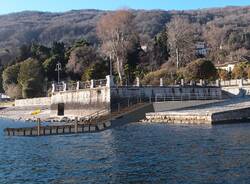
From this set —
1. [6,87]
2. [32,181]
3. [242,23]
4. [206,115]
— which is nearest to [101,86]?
[206,115]

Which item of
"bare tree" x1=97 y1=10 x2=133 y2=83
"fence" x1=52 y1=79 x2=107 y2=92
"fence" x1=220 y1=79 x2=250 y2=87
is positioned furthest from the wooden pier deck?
"bare tree" x1=97 y1=10 x2=133 y2=83

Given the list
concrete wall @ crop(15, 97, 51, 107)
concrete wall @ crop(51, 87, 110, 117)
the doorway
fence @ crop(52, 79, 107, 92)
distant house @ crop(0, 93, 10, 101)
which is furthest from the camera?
distant house @ crop(0, 93, 10, 101)

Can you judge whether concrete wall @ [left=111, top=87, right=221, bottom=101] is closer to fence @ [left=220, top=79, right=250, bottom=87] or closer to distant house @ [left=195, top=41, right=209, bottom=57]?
fence @ [left=220, top=79, right=250, bottom=87]

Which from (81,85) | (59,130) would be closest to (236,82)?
(81,85)

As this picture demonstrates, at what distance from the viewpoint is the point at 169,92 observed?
201 feet

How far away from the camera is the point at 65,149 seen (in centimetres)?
3108

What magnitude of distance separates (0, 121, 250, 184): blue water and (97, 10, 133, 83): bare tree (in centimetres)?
5082

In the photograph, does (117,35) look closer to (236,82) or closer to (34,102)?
(34,102)

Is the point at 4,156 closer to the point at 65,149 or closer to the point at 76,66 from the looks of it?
the point at 65,149

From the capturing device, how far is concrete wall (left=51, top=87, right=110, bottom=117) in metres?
58.9

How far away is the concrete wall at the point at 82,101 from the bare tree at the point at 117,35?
1772 cm

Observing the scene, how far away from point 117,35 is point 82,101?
28.3 metres

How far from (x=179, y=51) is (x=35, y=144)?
205ft

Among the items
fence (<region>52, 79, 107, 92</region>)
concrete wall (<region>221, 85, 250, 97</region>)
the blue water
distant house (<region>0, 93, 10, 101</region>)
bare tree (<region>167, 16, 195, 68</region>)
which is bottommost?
distant house (<region>0, 93, 10, 101</region>)
